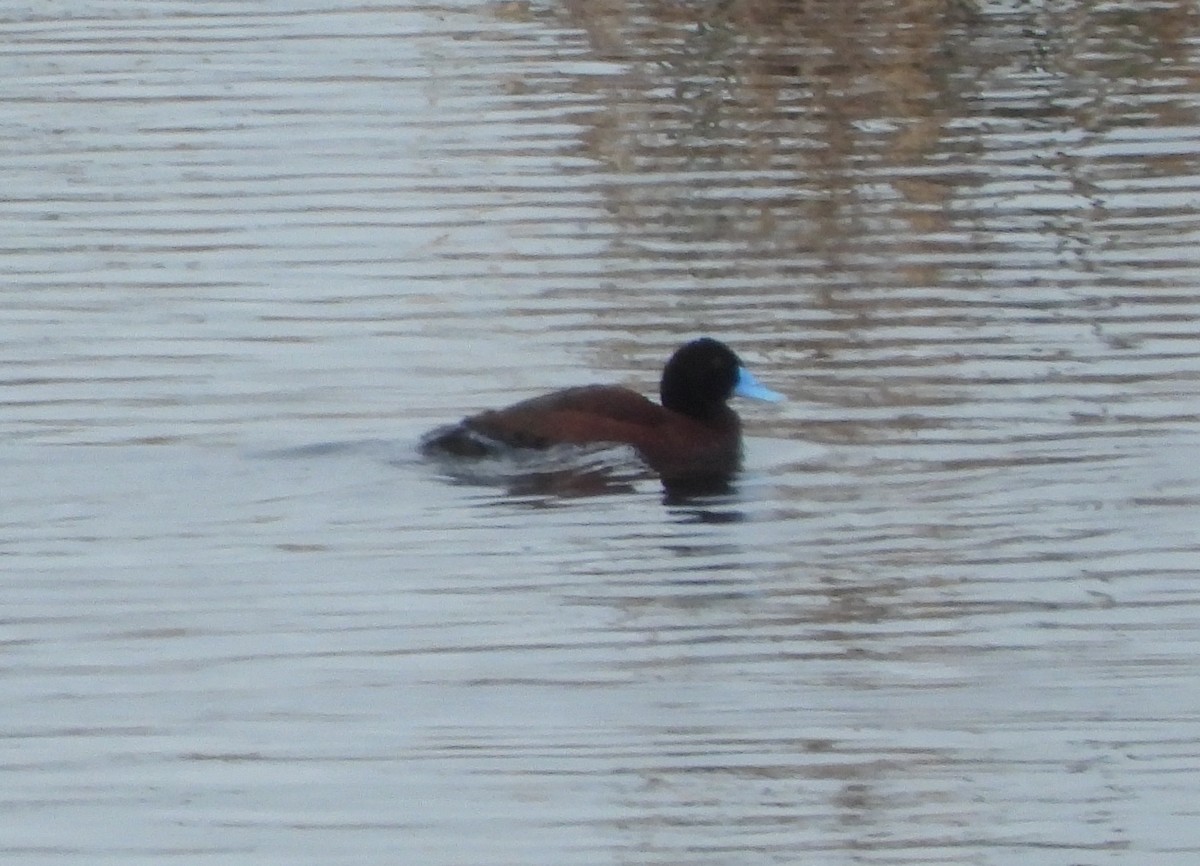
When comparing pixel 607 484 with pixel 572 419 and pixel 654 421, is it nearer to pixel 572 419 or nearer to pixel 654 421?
pixel 572 419

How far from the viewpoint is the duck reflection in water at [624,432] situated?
1055 cm

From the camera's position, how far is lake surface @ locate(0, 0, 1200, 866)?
23.5 ft

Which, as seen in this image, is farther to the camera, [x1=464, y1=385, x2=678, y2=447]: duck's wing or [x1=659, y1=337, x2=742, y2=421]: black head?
[x1=659, y1=337, x2=742, y2=421]: black head

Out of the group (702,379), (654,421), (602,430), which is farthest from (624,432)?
(702,379)

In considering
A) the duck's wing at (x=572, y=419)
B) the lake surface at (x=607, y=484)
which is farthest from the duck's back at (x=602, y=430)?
the lake surface at (x=607, y=484)

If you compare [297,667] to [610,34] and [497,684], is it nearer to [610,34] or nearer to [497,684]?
[497,684]

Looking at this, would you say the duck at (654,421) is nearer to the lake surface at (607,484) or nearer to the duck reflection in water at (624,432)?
the duck reflection in water at (624,432)

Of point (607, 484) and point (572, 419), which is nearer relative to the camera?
point (607, 484)

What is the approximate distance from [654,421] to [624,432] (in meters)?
0.20

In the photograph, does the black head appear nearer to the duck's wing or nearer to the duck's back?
the duck's back

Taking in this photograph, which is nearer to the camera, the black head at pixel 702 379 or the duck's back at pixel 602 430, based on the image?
the duck's back at pixel 602 430

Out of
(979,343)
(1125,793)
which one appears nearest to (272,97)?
(979,343)

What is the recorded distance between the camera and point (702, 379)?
11.3 m

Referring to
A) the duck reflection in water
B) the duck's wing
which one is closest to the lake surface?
the duck reflection in water
